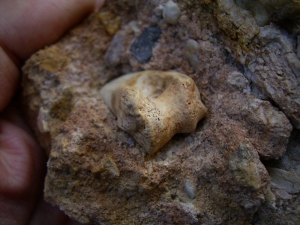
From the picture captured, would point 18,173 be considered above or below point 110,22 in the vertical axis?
below

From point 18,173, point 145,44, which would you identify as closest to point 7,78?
point 18,173

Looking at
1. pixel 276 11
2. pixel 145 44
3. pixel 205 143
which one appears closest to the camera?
pixel 276 11

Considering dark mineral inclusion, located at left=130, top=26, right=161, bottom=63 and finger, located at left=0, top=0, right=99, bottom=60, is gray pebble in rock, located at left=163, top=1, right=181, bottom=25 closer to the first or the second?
dark mineral inclusion, located at left=130, top=26, right=161, bottom=63

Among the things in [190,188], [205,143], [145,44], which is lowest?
[190,188]

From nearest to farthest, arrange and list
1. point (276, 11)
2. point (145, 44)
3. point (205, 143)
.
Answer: point (276, 11), point (205, 143), point (145, 44)

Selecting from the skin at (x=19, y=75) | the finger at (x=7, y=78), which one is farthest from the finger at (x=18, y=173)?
the finger at (x=7, y=78)

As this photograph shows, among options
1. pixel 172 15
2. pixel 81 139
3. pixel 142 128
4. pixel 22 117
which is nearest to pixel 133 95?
pixel 142 128

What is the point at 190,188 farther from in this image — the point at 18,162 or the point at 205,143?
the point at 18,162
